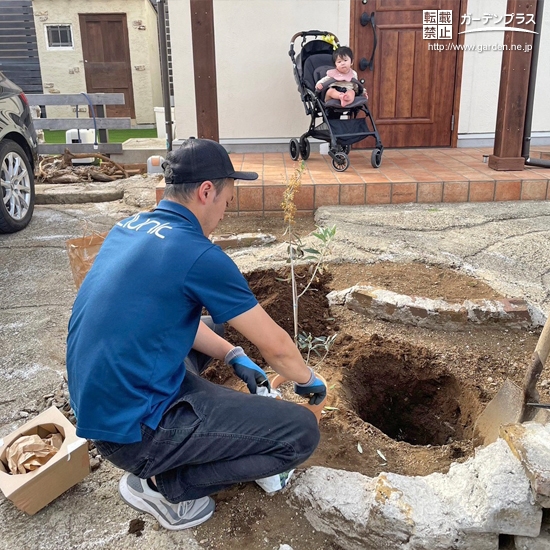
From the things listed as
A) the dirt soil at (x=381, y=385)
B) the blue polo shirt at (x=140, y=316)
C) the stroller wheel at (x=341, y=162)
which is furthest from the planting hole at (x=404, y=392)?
the stroller wheel at (x=341, y=162)

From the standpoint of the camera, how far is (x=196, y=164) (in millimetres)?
1756

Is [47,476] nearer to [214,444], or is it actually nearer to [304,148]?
[214,444]

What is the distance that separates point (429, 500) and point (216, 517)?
677 millimetres

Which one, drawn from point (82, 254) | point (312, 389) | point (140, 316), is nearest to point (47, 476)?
point (140, 316)

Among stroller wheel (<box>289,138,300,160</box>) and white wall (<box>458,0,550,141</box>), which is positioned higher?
white wall (<box>458,0,550,141</box>)

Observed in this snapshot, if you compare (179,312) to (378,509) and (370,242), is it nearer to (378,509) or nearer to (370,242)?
(378,509)

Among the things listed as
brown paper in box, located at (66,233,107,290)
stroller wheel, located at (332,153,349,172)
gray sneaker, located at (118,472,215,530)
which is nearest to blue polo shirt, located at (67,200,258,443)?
gray sneaker, located at (118,472,215,530)

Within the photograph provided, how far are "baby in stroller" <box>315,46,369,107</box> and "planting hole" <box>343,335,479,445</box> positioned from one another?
339cm

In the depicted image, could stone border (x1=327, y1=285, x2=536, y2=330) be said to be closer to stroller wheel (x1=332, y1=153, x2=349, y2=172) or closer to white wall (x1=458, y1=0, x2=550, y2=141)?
stroller wheel (x1=332, y1=153, x2=349, y2=172)

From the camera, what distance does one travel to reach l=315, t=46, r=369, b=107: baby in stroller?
5.57 m

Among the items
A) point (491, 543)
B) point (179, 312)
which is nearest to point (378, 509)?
point (491, 543)

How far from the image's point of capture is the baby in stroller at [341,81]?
18.3 ft

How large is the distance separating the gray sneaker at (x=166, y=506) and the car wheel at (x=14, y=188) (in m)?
3.54

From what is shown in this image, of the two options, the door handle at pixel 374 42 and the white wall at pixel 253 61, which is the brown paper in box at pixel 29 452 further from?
the door handle at pixel 374 42
